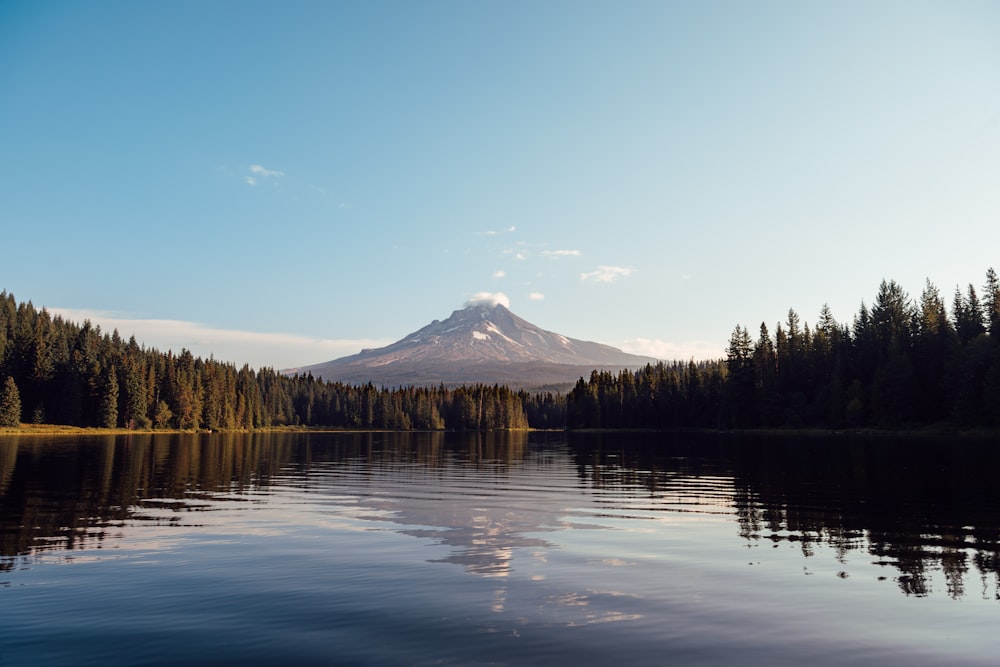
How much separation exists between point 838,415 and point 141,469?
133m

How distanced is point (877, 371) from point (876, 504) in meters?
115

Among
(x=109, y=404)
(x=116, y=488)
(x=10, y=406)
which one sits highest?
(x=109, y=404)

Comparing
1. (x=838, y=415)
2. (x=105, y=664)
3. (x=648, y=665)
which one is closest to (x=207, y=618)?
(x=105, y=664)

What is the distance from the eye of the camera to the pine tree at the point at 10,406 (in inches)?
5620

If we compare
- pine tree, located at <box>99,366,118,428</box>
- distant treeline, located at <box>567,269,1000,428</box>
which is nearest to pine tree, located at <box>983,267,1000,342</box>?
distant treeline, located at <box>567,269,1000,428</box>

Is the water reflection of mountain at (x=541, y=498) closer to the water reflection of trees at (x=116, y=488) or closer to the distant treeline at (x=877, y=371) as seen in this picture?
the water reflection of trees at (x=116, y=488)

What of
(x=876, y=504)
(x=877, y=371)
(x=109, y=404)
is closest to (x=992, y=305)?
(x=877, y=371)

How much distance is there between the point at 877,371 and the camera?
130 m

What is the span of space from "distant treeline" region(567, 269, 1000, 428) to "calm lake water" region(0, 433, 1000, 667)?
90.7 m

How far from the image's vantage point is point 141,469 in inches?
2050

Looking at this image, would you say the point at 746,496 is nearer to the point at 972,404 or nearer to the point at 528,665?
the point at 528,665

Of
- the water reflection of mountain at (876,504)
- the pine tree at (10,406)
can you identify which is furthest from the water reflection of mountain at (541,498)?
the pine tree at (10,406)

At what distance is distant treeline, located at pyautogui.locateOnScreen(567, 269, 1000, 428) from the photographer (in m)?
112

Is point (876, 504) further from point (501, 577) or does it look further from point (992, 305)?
point (992, 305)
